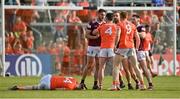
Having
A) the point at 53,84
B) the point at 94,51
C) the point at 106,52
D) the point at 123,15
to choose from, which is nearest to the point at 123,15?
the point at 123,15

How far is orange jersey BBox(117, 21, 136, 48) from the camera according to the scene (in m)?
21.8

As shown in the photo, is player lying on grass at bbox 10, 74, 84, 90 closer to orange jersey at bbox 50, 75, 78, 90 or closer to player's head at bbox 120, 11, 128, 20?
orange jersey at bbox 50, 75, 78, 90

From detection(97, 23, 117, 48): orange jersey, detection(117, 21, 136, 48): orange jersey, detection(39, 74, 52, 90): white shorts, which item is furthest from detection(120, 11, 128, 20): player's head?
detection(39, 74, 52, 90): white shorts

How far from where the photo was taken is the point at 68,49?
33.6m

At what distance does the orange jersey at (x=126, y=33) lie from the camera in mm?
21766

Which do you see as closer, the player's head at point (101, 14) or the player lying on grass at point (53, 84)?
the player lying on grass at point (53, 84)

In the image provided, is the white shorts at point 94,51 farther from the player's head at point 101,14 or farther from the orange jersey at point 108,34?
the player's head at point 101,14

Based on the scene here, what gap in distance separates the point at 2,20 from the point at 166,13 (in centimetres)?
731

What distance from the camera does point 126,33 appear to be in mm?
21812

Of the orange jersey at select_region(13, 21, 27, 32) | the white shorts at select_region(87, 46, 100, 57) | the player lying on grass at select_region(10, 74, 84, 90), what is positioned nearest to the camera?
the player lying on grass at select_region(10, 74, 84, 90)

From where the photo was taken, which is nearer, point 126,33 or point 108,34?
point 126,33

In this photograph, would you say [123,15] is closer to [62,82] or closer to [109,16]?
[109,16]

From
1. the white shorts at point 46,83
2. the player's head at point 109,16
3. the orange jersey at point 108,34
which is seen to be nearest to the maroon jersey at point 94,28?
the orange jersey at point 108,34

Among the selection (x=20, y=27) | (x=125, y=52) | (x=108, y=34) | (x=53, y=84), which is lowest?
(x=53, y=84)
